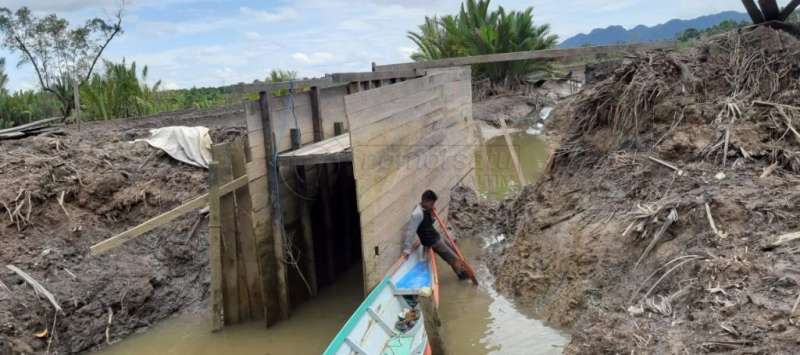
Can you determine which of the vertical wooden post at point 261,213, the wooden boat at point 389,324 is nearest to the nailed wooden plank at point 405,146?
the wooden boat at point 389,324

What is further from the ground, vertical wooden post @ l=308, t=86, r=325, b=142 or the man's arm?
vertical wooden post @ l=308, t=86, r=325, b=142

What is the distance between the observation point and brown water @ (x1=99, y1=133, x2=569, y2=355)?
6.53 metres

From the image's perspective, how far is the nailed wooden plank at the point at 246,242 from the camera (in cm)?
702

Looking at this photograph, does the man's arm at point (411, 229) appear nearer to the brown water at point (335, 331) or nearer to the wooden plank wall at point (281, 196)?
the brown water at point (335, 331)

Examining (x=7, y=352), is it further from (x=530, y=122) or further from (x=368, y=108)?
(x=530, y=122)

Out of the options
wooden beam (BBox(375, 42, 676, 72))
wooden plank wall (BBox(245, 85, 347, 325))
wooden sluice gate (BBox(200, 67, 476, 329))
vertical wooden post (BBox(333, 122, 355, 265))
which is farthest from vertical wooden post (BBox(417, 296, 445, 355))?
wooden beam (BBox(375, 42, 676, 72))

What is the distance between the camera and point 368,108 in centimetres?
706

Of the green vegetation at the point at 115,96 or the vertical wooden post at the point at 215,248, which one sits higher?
the green vegetation at the point at 115,96

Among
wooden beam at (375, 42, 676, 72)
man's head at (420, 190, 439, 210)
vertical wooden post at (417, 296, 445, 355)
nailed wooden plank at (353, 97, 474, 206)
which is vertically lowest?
vertical wooden post at (417, 296, 445, 355)

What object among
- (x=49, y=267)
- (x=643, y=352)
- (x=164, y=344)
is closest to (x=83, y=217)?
(x=49, y=267)

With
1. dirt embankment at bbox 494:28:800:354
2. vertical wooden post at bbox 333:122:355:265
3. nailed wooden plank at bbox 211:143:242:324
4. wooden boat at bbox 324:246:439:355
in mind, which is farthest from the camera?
vertical wooden post at bbox 333:122:355:265

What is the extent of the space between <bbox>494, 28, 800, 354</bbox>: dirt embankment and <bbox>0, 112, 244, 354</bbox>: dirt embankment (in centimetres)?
439

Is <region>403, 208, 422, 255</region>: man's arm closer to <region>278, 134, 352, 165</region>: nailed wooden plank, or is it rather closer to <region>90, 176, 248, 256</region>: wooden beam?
<region>278, 134, 352, 165</region>: nailed wooden plank

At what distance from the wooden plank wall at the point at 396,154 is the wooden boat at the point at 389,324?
43 cm
